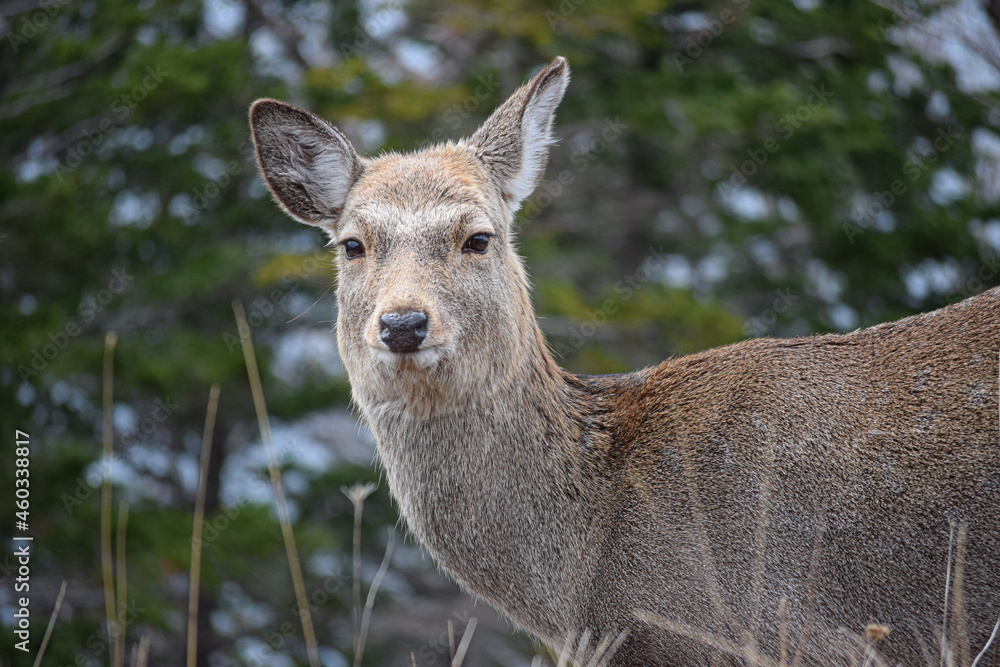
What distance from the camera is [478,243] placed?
443 cm

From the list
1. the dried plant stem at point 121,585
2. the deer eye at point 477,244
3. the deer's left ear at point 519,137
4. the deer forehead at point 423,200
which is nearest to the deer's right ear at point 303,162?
the deer forehead at point 423,200

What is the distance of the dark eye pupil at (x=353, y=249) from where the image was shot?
4512 millimetres

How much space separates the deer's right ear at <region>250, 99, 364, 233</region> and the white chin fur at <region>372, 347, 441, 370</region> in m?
1.29

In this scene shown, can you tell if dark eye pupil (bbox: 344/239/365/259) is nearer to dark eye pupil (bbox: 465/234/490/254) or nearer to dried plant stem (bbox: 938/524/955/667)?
dark eye pupil (bbox: 465/234/490/254)

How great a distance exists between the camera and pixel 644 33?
491 inches

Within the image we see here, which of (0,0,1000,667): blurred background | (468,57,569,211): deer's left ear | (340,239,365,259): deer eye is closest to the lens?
(340,239,365,259): deer eye

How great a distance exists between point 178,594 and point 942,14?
12375mm

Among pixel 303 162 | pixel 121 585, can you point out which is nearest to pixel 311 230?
pixel 121 585

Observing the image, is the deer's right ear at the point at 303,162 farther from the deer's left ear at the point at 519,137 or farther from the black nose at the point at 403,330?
the black nose at the point at 403,330

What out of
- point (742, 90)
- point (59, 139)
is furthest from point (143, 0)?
point (742, 90)

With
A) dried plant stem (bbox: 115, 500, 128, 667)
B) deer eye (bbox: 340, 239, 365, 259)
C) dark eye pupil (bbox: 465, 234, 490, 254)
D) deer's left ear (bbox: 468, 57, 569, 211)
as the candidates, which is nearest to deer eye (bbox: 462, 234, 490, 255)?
dark eye pupil (bbox: 465, 234, 490, 254)

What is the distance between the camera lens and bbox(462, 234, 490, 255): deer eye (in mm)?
4398

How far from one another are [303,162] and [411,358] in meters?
1.58

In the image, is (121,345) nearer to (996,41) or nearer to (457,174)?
(457,174)
